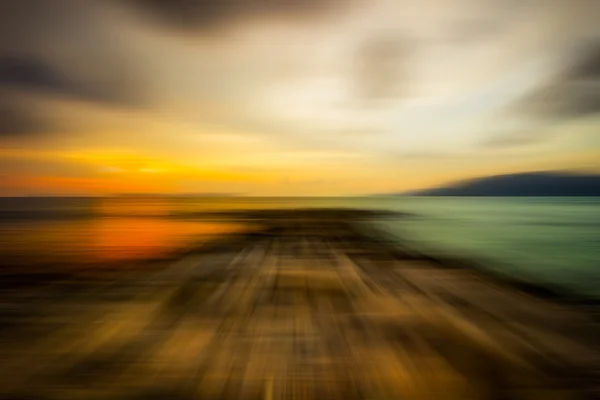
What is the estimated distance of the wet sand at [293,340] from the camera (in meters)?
3.37

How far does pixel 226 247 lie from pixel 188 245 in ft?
5.24

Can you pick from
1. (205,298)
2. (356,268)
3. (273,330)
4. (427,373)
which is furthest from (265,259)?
(427,373)

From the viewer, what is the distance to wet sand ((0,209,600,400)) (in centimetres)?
337

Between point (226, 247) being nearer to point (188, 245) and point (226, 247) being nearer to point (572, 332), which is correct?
point (188, 245)

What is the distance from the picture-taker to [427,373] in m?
3.62

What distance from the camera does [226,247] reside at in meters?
13.6

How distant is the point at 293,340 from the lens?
14.8 feet

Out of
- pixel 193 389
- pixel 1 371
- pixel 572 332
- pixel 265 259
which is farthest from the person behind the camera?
pixel 265 259

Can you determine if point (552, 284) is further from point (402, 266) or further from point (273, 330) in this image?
point (273, 330)

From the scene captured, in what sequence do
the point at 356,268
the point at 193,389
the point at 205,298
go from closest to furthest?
the point at 193,389
the point at 205,298
the point at 356,268

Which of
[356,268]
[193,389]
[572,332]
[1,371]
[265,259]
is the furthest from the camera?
[265,259]

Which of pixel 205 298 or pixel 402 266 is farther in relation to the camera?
pixel 402 266

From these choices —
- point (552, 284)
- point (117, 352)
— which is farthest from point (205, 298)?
point (552, 284)

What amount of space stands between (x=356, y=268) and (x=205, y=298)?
4.10 m
